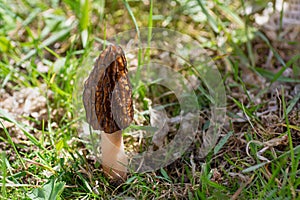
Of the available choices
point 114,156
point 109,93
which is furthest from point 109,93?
point 114,156

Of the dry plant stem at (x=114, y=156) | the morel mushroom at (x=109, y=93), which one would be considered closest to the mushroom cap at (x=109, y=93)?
the morel mushroom at (x=109, y=93)

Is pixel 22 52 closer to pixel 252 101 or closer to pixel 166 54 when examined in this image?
pixel 166 54

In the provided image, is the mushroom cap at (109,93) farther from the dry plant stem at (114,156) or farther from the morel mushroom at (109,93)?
the dry plant stem at (114,156)

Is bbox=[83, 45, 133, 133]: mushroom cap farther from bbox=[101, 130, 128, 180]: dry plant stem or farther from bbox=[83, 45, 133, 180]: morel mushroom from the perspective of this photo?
bbox=[101, 130, 128, 180]: dry plant stem

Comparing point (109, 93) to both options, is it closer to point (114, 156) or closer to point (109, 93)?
point (109, 93)

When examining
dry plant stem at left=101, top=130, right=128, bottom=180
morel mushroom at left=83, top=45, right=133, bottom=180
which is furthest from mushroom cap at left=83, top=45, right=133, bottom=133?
dry plant stem at left=101, top=130, right=128, bottom=180

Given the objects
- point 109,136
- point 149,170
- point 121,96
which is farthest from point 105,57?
point 149,170
